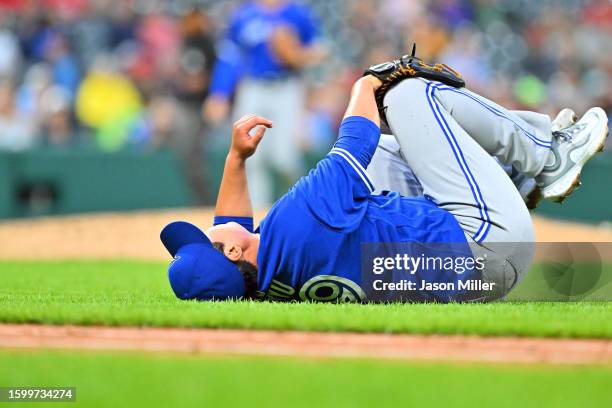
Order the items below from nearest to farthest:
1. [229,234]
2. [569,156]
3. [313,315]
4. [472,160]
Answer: [313,315] → [229,234] → [472,160] → [569,156]

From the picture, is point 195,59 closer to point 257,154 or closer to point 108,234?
point 257,154

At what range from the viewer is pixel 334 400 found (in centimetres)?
314

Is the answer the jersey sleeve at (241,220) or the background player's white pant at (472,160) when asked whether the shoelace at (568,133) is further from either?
the jersey sleeve at (241,220)

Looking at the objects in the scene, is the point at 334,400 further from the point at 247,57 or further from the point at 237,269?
the point at 247,57

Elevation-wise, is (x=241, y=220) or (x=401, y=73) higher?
(x=401, y=73)

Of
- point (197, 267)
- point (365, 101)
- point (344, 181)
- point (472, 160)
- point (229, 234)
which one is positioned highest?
point (365, 101)

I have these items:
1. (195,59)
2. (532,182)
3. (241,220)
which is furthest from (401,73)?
(195,59)

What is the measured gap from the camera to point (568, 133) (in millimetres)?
5641

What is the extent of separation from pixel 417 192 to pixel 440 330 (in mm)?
1483

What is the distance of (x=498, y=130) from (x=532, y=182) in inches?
18.0

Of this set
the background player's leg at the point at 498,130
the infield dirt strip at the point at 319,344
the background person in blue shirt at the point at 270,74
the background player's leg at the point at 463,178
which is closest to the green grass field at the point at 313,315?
the infield dirt strip at the point at 319,344

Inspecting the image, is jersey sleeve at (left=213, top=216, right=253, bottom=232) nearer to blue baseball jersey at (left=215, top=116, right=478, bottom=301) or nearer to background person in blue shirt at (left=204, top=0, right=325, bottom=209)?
blue baseball jersey at (left=215, top=116, right=478, bottom=301)

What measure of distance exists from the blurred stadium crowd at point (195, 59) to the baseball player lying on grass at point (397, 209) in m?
8.05

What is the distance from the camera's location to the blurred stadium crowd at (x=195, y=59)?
1448 cm
